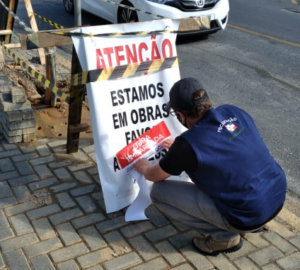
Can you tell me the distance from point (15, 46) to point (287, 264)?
556 centimetres

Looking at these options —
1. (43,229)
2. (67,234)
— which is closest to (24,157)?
(43,229)

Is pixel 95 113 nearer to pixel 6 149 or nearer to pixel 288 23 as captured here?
pixel 6 149

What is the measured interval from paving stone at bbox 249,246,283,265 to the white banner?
3.68 feet

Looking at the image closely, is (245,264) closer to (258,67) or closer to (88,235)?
(88,235)

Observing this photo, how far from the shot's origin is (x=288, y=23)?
1157cm

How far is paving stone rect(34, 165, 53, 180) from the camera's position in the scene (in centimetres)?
429

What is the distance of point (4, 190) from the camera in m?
4.04

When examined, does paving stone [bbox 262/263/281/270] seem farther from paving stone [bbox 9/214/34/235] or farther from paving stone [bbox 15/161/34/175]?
paving stone [bbox 15/161/34/175]

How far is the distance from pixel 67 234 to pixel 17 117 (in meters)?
1.67

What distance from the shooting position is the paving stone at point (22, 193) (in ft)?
12.9

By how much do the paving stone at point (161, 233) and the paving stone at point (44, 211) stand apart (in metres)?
0.81

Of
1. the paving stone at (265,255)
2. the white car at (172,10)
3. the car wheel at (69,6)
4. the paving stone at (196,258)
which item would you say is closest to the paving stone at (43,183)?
the paving stone at (196,258)

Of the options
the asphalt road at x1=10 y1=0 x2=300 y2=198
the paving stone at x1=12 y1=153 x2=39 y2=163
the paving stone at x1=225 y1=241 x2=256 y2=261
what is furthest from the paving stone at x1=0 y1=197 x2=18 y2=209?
the asphalt road at x1=10 y1=0 x2=300 y2=198

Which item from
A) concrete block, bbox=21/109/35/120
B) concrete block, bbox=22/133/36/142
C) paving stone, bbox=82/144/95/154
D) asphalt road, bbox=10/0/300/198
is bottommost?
asphalt road, bbox=10/0/300/198
